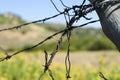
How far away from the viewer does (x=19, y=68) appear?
6.98m

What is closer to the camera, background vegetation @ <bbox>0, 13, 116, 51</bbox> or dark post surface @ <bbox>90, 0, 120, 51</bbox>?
dark post surface @ <bbox>90, 0, 120, 51</bbox>

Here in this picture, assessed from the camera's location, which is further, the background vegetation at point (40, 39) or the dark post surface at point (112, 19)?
the background vegetation at point (40, 39)

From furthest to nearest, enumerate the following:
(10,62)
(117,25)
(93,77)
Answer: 1. (10,62)
2. (93,77)
3. (117,25)

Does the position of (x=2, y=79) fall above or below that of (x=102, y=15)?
below

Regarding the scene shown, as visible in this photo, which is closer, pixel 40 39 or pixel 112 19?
pixel 112 19

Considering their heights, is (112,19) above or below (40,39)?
above

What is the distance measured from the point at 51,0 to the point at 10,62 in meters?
5.82

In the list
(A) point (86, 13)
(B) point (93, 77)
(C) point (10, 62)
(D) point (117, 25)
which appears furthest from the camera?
(C) point (10, 62)

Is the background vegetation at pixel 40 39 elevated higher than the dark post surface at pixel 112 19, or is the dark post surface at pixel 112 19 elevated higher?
the dark post surface at pixel 112 19


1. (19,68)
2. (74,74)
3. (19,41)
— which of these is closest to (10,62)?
(19,68)

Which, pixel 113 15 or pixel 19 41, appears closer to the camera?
pixel 113 15

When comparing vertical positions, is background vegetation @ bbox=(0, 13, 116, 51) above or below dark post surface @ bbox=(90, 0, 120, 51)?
below

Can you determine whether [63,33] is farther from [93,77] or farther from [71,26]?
[93,77]

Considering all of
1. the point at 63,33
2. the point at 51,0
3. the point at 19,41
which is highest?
the point at 51,0
